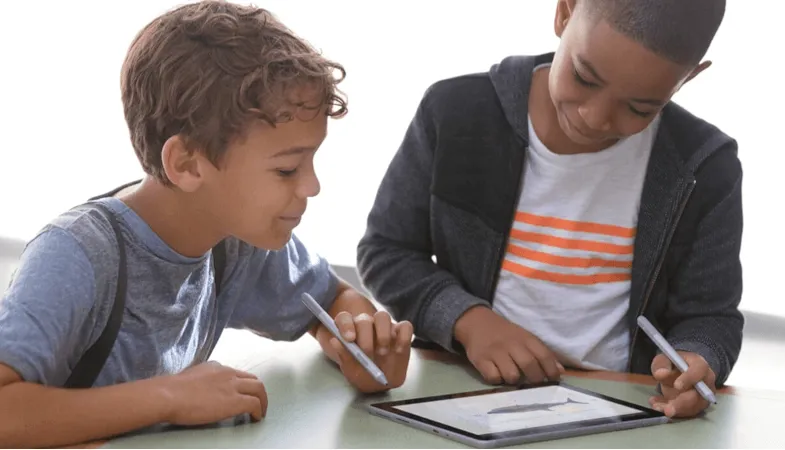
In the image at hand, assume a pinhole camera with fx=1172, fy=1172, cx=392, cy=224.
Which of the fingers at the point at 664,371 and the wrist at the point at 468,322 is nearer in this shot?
the fingers at the point at 664,371

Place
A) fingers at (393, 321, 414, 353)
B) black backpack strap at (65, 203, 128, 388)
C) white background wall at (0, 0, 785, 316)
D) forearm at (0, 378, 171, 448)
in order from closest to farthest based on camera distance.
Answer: forearm at (0, 378, 171, 448)
black backpack strap at (65, 203, 128, 388)
fingers at (393, 321, 414, 353)
white background wall at (0, 0, 785, 316)

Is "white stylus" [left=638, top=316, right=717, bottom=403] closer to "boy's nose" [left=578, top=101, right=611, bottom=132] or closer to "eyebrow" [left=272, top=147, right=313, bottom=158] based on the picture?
"boy's nose" [left=578, top=101, right=611, bottom=132]

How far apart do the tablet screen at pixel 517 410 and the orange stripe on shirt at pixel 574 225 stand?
9.7 inches

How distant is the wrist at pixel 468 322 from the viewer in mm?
1221

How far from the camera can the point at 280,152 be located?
1.03m

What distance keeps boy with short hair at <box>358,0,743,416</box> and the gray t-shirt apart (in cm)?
12

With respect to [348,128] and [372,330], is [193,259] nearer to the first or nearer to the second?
[372,330]

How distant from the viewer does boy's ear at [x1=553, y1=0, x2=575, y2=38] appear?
3.96 ft

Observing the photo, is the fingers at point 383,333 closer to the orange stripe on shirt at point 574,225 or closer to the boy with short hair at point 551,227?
the boy with short hair at point 551,227

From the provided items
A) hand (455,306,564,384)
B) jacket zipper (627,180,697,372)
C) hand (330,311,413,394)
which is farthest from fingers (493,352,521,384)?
jacket zipper (627,180,697,372)

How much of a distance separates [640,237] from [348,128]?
0.87 m

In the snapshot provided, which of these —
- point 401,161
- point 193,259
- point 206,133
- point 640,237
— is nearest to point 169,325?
point 193,259

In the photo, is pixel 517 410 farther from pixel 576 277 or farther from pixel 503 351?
pixel 576 277

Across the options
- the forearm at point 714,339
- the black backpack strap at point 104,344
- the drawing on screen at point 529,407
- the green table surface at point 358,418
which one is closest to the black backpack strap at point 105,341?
the black backpack strap at point 104,344
